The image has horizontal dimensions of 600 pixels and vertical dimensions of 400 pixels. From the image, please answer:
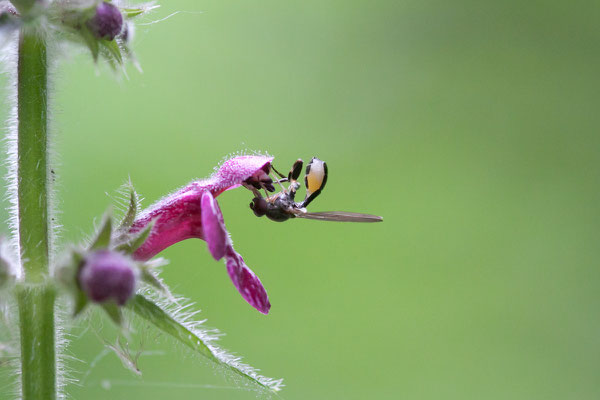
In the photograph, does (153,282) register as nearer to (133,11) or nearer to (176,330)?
(176,330)

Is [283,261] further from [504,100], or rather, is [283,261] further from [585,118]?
[585,118]

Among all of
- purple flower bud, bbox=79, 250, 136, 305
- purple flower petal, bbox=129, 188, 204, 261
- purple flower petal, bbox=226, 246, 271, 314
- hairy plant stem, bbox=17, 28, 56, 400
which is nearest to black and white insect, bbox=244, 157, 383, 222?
purple flower petal, bbox=129, 188, 204, 261

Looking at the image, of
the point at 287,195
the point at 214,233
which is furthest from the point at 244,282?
the point at 287,195

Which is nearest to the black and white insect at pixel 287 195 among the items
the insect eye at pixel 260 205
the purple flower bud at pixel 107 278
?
the insect eye at pixel 260 205

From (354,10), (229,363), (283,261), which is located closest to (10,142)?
(229,363)

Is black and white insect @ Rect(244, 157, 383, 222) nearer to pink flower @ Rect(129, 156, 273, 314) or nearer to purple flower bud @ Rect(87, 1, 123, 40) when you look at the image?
pink flower @ Rect(129, 156, 273, 314)

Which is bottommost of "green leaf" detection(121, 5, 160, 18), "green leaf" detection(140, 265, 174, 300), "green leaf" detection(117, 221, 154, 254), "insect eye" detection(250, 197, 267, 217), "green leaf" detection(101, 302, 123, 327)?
"green leaf" detection(101, 302, 123, 327)
